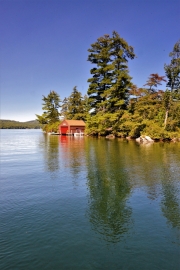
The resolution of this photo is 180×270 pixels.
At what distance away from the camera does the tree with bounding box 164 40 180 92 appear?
39353mm

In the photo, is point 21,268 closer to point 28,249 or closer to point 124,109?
point 28,249

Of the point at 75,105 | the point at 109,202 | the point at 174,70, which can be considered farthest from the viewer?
the point at 75,105

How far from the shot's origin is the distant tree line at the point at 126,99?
129 ft

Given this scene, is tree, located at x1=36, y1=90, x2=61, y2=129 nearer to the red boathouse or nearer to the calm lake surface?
the red boathouse

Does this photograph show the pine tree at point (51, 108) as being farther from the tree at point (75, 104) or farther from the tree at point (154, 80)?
the tree at point (154, 80)

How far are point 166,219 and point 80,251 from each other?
11.5 ft

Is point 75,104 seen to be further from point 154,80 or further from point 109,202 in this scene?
point 109,202

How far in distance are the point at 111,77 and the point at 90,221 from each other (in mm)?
44513

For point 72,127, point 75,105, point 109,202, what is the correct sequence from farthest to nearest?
1. point 75,105
2. point 72,127
3. point 109,202

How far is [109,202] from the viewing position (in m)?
9.00

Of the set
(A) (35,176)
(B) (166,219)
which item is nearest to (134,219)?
(B) (166,219)

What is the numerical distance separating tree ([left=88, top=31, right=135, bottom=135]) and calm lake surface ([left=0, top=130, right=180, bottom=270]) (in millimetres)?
33476

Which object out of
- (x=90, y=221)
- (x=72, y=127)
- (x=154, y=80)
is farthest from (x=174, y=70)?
(x=90, y=221)

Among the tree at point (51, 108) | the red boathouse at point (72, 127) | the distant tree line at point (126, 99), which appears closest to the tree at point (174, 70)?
the distant tree line at point (126, 99)
